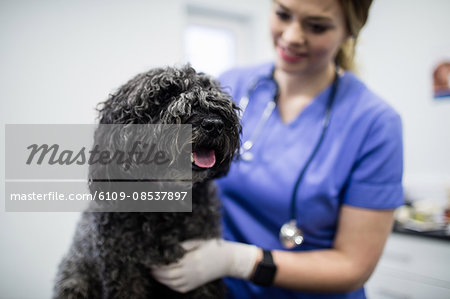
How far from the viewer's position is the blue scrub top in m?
0.96

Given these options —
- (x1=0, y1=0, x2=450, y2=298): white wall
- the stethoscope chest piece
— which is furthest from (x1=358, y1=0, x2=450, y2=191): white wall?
the stethoscope chest piece

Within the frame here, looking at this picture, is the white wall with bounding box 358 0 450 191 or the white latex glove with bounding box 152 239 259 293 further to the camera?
the white wall with bounding box 358 0 450 191

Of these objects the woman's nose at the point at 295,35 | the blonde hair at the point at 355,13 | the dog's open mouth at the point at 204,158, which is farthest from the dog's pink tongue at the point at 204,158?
the blonde hair at the point at 355,13

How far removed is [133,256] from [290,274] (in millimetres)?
528

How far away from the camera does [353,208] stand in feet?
3.15

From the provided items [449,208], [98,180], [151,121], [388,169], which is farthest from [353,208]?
[449,208]

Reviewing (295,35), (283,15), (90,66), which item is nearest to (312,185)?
(295,35)

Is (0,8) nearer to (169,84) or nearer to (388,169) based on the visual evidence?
(169,84)

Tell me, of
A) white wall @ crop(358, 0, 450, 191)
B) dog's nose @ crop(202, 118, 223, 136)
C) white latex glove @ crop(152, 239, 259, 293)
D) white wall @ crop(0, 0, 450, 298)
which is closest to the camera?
dog's nose @ crop(202, 118, 223, 136)

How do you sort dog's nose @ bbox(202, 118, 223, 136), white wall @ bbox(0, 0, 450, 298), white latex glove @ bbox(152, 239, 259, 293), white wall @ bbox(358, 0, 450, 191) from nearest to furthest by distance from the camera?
dog's nose @ bbox(202, 118, 223, 136) < white latex glove @ bbox(152, 239, 259, 293) < white wall @ bbox(0, 0, 450, 298) < white wall @ bbox(358, 0, 450, 191)

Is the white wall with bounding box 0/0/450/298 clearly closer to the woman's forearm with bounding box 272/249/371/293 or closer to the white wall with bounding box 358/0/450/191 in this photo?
the white wall with bounding box 358/0/450/191

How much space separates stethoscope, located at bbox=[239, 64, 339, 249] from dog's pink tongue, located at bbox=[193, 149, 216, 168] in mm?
269

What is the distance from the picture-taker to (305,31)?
39.4 inches

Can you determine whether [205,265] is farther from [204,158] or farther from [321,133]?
[321,133]
